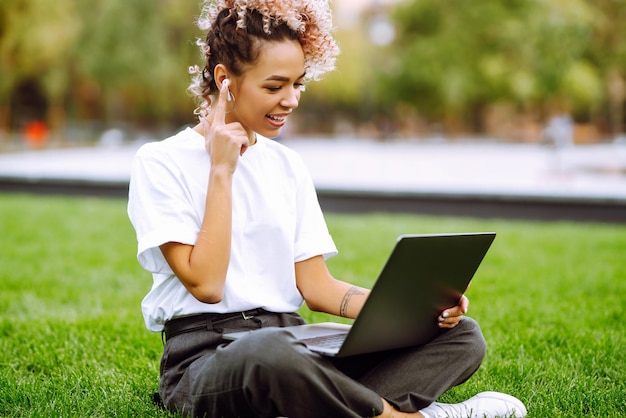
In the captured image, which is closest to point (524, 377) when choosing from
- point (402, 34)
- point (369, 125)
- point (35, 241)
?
point (35, 241)

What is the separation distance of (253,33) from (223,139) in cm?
34

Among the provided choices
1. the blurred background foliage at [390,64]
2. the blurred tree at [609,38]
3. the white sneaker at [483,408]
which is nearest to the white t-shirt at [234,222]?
the white sneaker at [483,408]

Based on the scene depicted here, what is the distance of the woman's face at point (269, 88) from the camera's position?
2.42 meters

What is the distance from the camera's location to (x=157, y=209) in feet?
7.76

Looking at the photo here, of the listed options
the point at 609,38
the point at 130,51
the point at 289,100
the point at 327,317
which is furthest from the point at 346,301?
the point at 609,38

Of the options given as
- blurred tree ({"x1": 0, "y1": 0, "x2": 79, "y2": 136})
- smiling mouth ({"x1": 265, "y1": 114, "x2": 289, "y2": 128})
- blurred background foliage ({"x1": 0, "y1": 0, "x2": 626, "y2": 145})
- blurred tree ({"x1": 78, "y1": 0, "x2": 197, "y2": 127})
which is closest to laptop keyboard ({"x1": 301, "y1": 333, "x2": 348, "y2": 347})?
smiling mouth ({"x1": 265, "y1": 114, "x2": 289, "y2": 128})

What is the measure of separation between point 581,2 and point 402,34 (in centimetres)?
1138

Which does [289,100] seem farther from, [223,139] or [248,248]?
[248,248]

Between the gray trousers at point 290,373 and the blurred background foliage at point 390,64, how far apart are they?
91.0ft

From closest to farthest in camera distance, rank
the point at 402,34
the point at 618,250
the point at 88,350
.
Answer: the point at 88,350 → the point at 618,250 → the point at 402,34

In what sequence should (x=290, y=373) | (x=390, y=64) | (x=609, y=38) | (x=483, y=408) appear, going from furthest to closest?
(x=390, y=64), (x=609, y=38), (x=483, y=408), (x=290, y=373)

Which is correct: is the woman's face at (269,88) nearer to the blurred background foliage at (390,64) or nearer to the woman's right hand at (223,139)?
the woman's right hand at (223,139)

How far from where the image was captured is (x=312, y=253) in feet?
8.70

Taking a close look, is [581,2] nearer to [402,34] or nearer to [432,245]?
[402,34]
